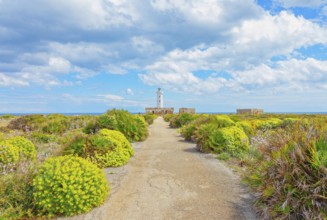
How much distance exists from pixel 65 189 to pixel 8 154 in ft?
11.5

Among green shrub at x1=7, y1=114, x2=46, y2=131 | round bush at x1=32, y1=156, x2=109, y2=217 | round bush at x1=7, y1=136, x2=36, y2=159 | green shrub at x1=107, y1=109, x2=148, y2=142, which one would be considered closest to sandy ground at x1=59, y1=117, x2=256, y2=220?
round bush at x1=32, y1=156, x2=109, y2=217

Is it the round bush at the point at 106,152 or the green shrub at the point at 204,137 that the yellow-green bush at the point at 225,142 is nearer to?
the green shrub at the point at 204,137

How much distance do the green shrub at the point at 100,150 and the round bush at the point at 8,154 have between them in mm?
1419

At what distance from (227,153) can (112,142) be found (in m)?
4.08

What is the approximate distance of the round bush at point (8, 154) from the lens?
722 cm

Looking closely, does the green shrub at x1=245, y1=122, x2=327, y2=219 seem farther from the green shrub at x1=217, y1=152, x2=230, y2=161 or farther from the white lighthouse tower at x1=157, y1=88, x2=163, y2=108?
the white lighthouse tower at x1=157, y1=88, x2=163, y2=108

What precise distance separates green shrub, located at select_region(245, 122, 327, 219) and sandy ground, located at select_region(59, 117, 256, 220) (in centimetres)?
55

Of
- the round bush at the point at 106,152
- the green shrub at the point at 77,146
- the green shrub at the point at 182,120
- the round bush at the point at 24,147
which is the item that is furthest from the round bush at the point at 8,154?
the green shrub at the point at 182,120

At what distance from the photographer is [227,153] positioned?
32.7ft

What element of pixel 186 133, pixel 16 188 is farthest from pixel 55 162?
pixel 186 133

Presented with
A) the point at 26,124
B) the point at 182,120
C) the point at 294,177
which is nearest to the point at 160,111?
the point at 182,120

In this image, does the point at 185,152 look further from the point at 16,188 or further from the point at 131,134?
the point at 16,188

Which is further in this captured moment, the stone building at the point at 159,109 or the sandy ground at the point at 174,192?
the stone building at the point at 159,109

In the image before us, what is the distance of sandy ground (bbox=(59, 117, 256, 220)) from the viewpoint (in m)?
4.89
